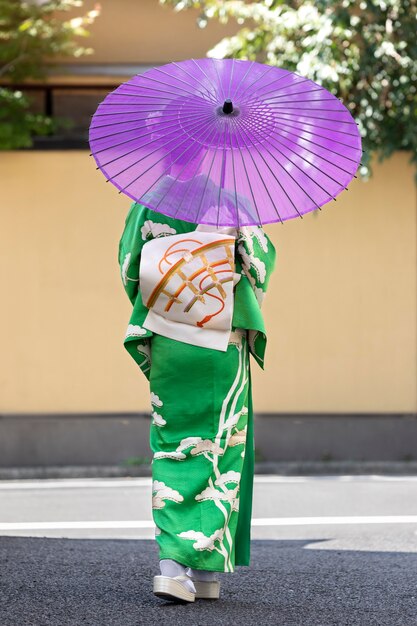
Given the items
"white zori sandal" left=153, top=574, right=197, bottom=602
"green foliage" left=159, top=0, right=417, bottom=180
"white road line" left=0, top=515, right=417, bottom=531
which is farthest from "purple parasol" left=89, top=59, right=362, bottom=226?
"green foliage" left=159, top=0, right=417, bottom=180

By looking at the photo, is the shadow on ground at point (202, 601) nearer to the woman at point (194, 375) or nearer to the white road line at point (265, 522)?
the woman at point (194, 375)

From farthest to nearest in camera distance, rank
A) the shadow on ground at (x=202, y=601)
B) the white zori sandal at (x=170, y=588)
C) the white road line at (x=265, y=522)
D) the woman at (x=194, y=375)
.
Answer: the white road line at (x=265, y=522), the woman at (x=194, y=375), the white zori sandal at (x=170, y=588), the shadow on ground at (x=202, y=601)

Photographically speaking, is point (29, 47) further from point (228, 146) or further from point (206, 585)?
point (206, 585)

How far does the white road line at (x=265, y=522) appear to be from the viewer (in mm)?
7703

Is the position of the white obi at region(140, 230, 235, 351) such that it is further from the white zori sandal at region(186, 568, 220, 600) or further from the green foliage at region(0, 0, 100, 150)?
the green foliage at region(0, 0, 100, 150)

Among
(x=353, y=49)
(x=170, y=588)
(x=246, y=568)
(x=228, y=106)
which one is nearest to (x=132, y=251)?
(x=228, y=106)

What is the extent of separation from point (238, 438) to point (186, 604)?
0.65 m

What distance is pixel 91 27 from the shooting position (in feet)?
42.1

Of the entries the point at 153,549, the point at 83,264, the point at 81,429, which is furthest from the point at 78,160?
the point at 153,549

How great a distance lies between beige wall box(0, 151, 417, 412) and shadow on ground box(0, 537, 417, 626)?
7.10 m

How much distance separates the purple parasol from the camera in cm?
429

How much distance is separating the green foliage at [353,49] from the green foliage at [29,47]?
1.34m

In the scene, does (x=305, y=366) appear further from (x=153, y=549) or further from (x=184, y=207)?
(x=184, y=207)

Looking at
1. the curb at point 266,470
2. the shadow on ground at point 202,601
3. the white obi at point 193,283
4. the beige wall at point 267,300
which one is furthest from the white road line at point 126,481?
the white obi at point 193,283
